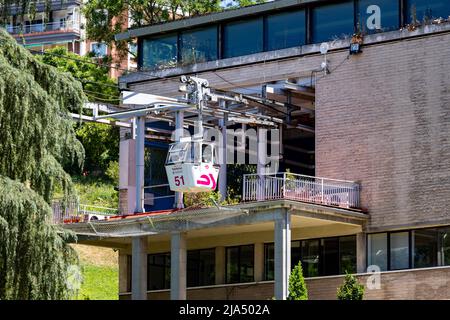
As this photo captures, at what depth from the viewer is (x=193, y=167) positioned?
41625 millimetres

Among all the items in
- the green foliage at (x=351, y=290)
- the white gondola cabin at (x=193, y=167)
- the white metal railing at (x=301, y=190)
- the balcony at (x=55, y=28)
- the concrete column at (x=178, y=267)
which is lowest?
the green foliage at (x=351, y=290)

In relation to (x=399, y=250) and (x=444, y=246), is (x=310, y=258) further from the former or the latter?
(x=444, y=246)

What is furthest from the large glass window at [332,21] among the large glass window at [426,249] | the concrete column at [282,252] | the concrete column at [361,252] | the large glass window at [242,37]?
the concrete column at [282,252]

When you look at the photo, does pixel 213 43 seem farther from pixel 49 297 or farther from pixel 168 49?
pixel 49 297

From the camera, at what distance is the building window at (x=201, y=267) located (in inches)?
1887

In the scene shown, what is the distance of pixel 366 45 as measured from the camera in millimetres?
44031

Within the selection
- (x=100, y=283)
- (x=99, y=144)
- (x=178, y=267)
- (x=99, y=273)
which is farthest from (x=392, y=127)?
(x=99, y=144)

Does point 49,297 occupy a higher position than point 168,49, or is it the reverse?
point 168,49

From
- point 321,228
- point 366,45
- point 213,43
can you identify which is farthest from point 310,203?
point 213,43

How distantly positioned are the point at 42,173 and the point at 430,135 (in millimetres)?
13946

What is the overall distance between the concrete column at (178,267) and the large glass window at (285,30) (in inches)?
311

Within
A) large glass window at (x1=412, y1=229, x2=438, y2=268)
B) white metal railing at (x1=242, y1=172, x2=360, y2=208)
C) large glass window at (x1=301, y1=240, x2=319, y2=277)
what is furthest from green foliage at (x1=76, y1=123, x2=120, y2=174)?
large glass window at (x1=412, y1=229, x2=438, y2=268)

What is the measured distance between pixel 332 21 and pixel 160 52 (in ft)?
25.3

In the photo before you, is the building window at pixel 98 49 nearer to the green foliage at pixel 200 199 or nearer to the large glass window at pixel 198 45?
the large glass window at pixel 198 45
